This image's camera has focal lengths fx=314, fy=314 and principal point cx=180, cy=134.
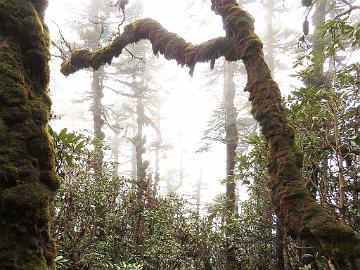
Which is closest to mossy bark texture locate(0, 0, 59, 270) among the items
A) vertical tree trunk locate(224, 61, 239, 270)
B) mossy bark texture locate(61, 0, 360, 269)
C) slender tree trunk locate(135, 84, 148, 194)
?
mossy bark texture locate(61, 0, 360, 269)

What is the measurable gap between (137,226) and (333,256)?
5.86 m

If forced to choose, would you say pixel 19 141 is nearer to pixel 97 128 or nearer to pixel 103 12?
pixel 97 128

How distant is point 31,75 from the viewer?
12.2ft

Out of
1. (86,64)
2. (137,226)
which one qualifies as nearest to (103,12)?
(86,64)

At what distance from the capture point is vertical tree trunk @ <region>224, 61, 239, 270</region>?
26.2 ft

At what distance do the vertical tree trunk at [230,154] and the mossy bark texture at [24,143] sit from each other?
551cm

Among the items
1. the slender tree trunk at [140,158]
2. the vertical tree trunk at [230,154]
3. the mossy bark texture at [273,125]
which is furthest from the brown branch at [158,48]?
the slender tree trunk at [140,158]

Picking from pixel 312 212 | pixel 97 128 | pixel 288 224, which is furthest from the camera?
pixel 97 128

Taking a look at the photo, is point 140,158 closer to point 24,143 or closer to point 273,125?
point 273,125

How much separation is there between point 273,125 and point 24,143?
3.23 meters

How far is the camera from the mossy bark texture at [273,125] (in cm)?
332

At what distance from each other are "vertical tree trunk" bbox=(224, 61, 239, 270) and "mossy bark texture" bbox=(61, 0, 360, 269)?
369cm

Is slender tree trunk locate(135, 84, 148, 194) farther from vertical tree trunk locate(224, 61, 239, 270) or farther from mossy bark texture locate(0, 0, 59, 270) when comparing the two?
mossy bark texture locate(0, 0, 59, 270)

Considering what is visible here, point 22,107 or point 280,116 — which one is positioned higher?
point 280,116
